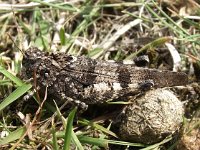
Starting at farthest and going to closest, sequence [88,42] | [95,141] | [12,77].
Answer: [88,42], [12,77], [95,141]

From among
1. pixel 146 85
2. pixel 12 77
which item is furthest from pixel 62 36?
pixel 146 85

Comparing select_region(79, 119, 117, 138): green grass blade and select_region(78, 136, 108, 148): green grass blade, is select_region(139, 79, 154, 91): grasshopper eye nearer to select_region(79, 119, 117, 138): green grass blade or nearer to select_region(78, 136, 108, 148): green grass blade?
select_region(79, 119, 117, 138): green grass blade

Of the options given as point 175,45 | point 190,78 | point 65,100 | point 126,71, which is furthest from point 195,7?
point 65,100

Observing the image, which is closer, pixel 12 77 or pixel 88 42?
pixel 12 77

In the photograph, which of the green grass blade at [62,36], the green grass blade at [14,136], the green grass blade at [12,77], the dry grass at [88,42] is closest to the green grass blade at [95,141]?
the dry grass at [88,42]

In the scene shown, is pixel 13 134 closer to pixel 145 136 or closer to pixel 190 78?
pixel 145 136

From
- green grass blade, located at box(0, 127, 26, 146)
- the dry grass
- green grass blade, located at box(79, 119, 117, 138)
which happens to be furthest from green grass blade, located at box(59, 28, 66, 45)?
green grass blade, located at box(0, 127, 26, 146)

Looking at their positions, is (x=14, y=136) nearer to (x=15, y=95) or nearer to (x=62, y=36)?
(x=15, y=95)
